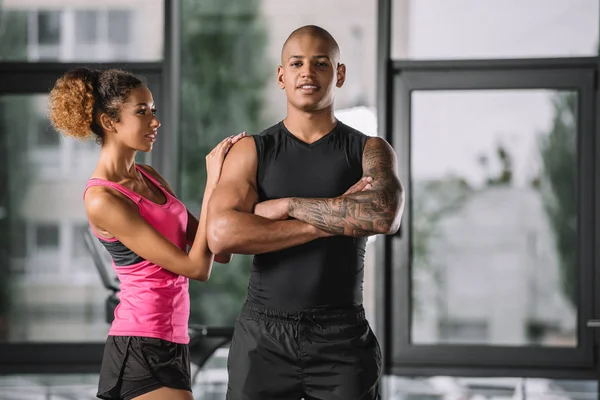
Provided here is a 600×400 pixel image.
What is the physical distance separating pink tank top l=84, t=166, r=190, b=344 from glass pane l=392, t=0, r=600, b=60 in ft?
5.49

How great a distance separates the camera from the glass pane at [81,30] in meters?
3.50

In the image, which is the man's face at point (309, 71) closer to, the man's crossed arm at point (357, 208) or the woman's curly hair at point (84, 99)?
the man's crossed arm at point (357, 208)

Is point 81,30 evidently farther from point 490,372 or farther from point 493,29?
point 490,372

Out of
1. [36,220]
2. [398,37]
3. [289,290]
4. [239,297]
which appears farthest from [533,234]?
[36,220]

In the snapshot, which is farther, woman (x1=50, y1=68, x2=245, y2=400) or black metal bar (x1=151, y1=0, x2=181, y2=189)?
black metal bar (x1=151, y1=0, x2=181, y2=189)

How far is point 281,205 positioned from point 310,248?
14 centimetres

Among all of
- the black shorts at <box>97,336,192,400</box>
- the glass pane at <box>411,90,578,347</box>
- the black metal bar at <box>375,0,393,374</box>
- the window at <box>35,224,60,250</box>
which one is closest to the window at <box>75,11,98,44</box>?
the window at <box>35,224,60,250</box>

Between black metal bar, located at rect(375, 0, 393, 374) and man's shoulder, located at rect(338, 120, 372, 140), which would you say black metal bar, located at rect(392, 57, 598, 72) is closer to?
black metal bar, located at rect(375, 0, 393, 374)

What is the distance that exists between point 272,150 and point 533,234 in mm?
1765

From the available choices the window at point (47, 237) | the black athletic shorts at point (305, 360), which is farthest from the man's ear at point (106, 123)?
the window at point (47, 237)

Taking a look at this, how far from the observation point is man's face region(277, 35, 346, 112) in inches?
75.9

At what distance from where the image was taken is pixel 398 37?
337 cm

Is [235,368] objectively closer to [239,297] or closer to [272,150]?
[272,150]

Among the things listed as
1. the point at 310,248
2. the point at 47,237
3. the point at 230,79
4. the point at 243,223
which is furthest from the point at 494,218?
the point at 47,237
